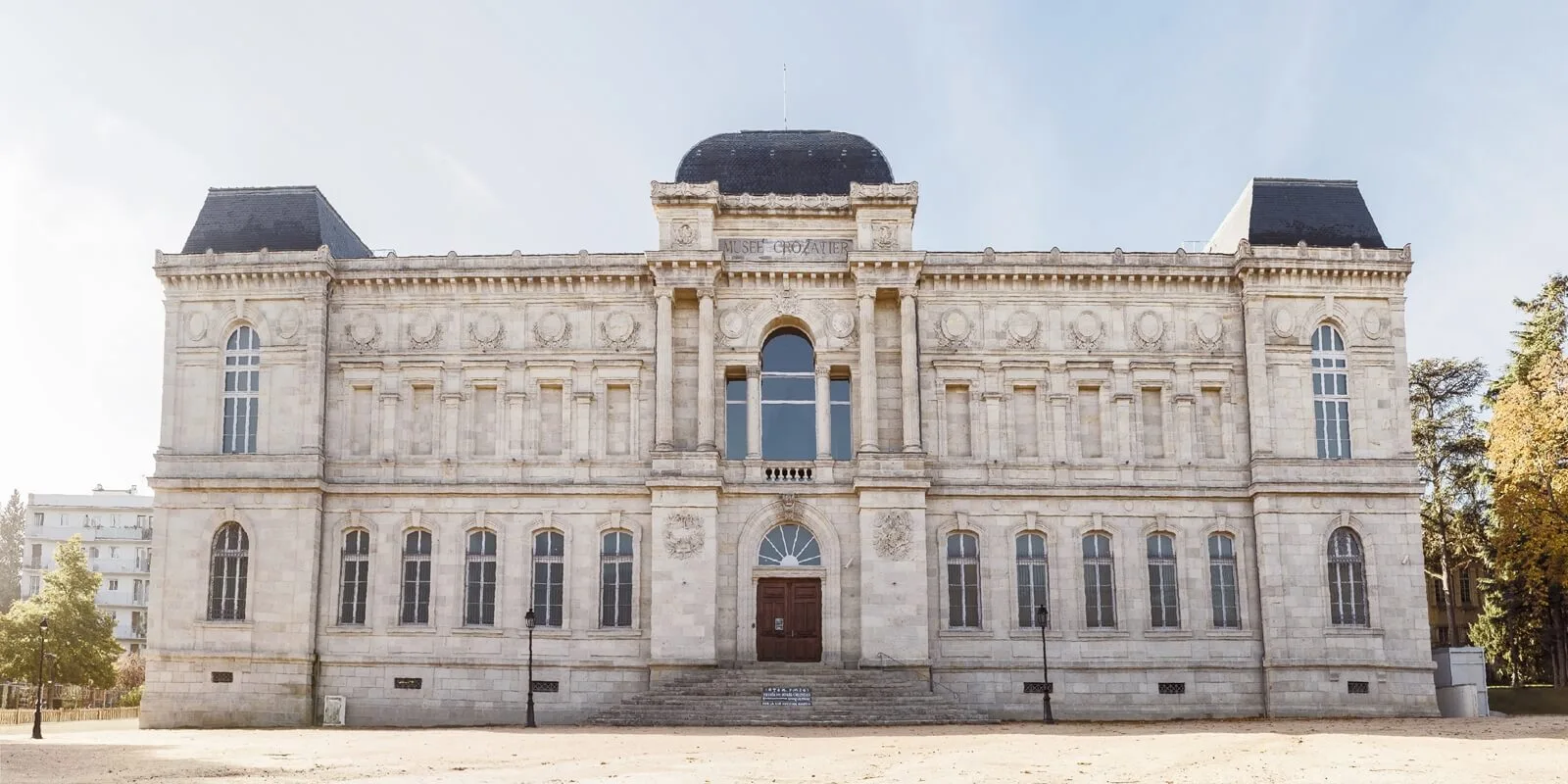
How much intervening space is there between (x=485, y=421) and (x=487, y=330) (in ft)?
8.32

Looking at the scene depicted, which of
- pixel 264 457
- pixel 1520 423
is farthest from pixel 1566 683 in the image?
pixel 264 457

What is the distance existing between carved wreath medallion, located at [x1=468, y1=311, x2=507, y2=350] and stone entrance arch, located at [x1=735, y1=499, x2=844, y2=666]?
864 cm

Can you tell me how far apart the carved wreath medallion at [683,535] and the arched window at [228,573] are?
11.3 meters

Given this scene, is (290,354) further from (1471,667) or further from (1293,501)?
(1471,667)

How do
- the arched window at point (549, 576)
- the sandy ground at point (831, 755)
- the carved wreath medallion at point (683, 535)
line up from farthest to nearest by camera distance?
the arched window at point (549, 576) → the carved wreath medallion at point (683, 535) → the sandy ground at point (831, 755)

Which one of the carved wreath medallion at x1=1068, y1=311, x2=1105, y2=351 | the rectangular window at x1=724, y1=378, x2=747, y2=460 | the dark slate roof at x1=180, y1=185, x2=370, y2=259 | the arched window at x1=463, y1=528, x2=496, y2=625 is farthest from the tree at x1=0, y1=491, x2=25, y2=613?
the carved wreath medallion at x1=1068, y1=311, x2=1105, y2=351

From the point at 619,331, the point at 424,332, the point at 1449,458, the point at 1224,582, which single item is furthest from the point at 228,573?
the point at 1449,458

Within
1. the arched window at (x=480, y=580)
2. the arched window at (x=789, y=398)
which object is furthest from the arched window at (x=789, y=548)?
the arched window at (x=480, y=580)

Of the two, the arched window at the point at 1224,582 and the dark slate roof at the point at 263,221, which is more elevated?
the dark slate roof at the point at 263,221

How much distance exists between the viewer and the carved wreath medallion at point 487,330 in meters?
39.8

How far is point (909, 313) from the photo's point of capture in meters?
39.1

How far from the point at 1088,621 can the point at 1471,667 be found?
10.3 m

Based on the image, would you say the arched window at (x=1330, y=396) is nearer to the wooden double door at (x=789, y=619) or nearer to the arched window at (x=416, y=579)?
the wooden double door at (x=789, y=619)

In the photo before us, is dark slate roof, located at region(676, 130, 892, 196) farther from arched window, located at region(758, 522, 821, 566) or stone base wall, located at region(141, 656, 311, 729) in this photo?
stone base wall, located at region(141, 656, 311, 729)
